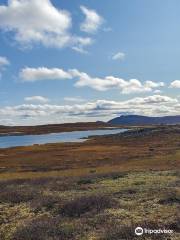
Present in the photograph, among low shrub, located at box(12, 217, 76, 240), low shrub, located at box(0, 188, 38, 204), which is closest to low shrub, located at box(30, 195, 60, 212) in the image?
low shrub, located at box(0, 188, 38, 204)

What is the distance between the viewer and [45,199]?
744 inches

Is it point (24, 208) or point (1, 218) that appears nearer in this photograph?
point (1, 218)

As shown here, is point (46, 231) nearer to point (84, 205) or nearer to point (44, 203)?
point (84, 205)

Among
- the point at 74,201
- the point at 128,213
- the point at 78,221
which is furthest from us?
the point at 74,201

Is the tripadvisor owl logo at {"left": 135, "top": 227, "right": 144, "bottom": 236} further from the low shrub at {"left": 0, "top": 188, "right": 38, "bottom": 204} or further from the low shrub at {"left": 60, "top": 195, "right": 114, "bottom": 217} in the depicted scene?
the low shrub at {"left": 0, "top": 188, "right": 38, "bottom": 204}

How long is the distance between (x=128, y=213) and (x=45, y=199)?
16.9ft

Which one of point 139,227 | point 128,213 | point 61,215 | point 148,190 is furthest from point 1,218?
point 148,190

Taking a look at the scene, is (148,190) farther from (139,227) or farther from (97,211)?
(139,227)

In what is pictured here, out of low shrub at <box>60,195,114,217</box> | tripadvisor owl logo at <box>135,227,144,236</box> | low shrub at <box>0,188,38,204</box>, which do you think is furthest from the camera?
low shrub at <box>0,188,38,204</box>

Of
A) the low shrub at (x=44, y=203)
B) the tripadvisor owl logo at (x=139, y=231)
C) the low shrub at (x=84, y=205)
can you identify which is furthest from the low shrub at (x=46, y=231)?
the low shrub at (x=44, y=203)

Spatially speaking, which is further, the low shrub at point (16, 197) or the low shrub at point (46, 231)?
the low shrub at point (16, 197)
